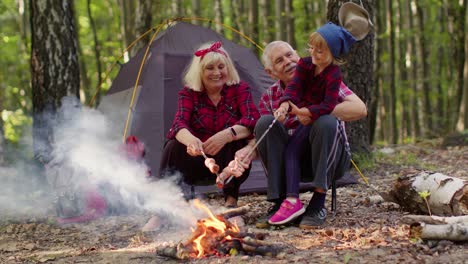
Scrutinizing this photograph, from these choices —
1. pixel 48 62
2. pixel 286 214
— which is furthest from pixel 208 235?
pixel 48 62

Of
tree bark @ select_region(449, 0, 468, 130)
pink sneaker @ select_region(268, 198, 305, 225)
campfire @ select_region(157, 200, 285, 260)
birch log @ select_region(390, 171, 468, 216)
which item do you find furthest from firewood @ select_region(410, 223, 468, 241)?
tree bark @ select_region(449, 0, 468, 130)

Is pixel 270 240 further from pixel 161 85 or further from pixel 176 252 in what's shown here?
pixel 161 85

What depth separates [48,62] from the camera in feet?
18.0

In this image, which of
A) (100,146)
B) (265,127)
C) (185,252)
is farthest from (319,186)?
(100,146)

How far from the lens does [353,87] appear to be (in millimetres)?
5449

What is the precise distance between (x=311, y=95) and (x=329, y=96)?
177 mm

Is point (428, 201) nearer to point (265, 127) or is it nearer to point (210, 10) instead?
point (265, 127)

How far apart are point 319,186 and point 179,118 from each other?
112 cm

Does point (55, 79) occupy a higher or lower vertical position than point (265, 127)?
higher

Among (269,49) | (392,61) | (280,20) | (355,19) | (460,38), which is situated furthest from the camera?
(392,61)

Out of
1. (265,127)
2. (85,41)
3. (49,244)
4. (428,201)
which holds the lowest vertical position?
(49,244)

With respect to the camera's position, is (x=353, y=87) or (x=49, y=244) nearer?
(x=49, y=244)

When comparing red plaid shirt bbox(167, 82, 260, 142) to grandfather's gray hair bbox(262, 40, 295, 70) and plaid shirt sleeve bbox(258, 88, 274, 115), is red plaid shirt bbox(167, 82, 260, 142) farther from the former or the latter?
grandfather's gray hair bbox(262, 40, 295, 70)

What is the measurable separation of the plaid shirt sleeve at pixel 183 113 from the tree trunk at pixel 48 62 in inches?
91.3
